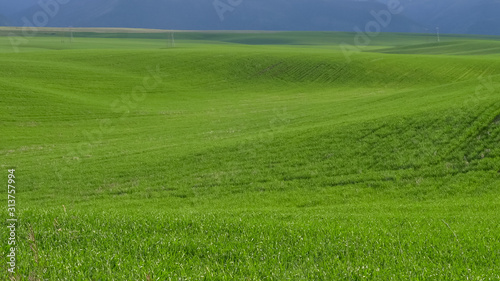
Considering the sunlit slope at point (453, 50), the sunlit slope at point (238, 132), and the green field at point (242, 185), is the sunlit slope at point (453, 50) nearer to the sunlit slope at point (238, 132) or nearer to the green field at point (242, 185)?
the sunlit slope at point (238, 132)

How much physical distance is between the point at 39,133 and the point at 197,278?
49.7 m

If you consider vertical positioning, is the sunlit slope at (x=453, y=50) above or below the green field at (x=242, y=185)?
above

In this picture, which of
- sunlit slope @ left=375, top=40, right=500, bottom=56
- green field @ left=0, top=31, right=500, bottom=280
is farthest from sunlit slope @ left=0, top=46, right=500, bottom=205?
sunlit slope @ left=375, top=40, right=500, bottom=56

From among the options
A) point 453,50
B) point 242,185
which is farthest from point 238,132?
point 453,50

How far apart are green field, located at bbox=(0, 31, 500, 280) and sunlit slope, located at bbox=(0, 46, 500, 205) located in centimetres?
17

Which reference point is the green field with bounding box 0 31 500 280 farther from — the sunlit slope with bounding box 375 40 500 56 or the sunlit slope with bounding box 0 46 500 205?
the sunlit slope with bounding box 375 40 500 56

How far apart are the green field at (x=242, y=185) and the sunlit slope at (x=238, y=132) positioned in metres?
0.17

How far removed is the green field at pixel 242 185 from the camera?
757 centimetres

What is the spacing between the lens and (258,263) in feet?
24.6

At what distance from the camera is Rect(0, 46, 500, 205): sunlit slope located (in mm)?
24906

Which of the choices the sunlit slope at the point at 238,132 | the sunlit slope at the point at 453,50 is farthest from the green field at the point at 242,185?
the sunlit slope at the point at 453,50

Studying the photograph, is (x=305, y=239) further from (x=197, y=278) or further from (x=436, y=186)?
(x=436, y=186)

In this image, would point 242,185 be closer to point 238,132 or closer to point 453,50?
point 238,132

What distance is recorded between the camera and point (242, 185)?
84.1 ft
